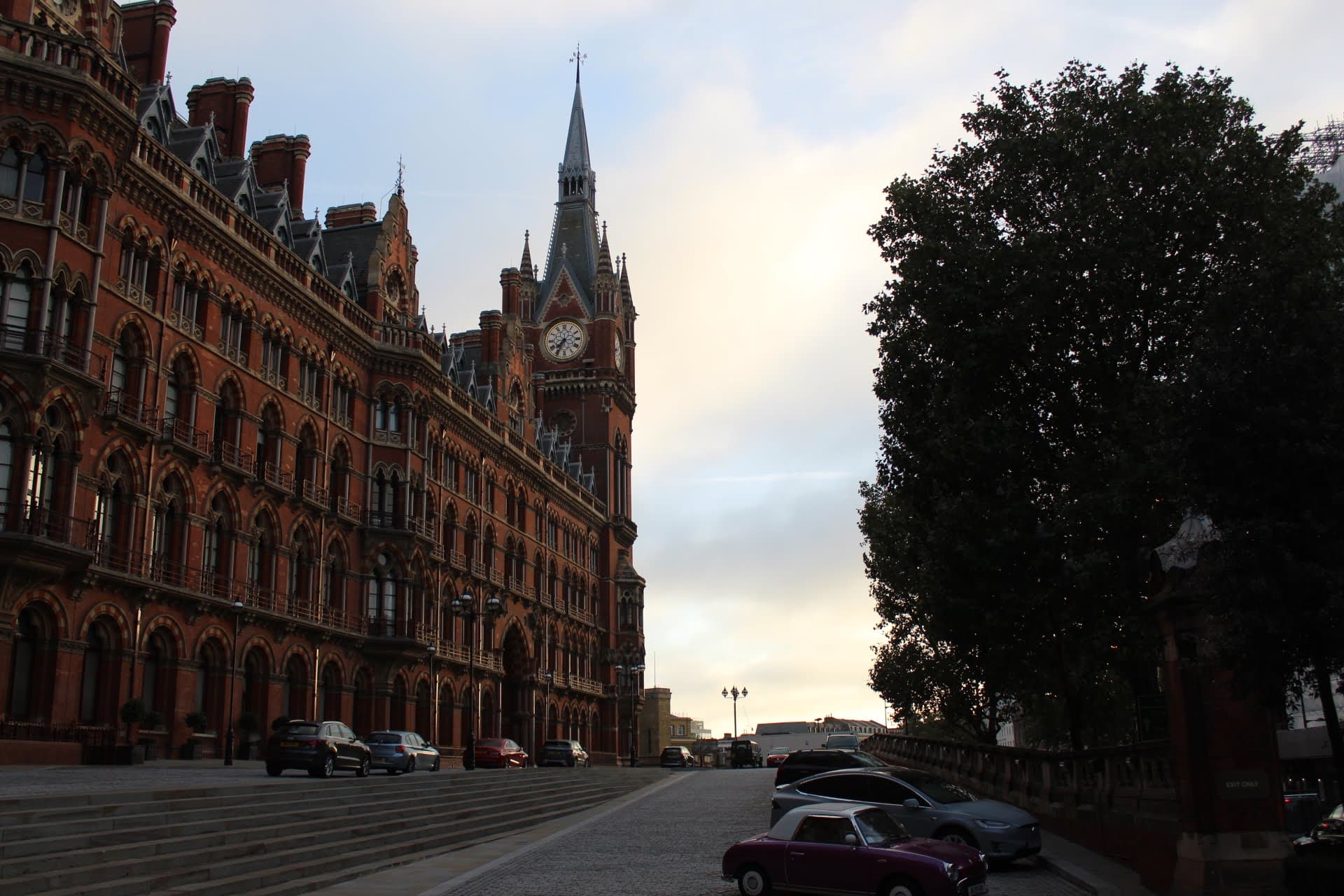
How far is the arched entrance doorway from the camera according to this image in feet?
222

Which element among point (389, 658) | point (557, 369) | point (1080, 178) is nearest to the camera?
point (1080, 178)

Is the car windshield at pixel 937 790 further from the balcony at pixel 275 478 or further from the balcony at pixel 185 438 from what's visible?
the balcony at pixel 275 478

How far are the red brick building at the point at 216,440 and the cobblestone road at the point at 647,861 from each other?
14.7 m

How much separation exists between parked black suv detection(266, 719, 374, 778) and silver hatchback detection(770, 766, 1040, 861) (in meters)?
13.2

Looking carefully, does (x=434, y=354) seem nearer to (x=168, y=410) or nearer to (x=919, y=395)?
(x=168, y=410)

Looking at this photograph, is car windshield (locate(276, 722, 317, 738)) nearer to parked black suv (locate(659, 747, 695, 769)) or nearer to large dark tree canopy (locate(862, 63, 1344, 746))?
large dark tree canopy (locate(862, 63, 1344, 746))

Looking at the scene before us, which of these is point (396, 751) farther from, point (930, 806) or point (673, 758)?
point (673, 758)

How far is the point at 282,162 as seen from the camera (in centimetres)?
5128

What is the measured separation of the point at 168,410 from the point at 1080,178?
2777 cm

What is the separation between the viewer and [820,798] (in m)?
20.3

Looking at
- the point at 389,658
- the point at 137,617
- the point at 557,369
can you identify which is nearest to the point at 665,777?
the point at 389,658

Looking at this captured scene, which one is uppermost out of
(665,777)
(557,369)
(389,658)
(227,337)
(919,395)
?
(557,369)

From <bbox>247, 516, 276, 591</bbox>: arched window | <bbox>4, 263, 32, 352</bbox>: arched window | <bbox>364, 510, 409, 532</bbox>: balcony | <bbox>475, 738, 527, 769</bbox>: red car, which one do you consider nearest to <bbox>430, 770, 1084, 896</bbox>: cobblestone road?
<bbox>475, 738, 527, 769</bbox>: red car

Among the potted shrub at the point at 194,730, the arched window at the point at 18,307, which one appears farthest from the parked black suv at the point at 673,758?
the arched window at the point at 18,307
